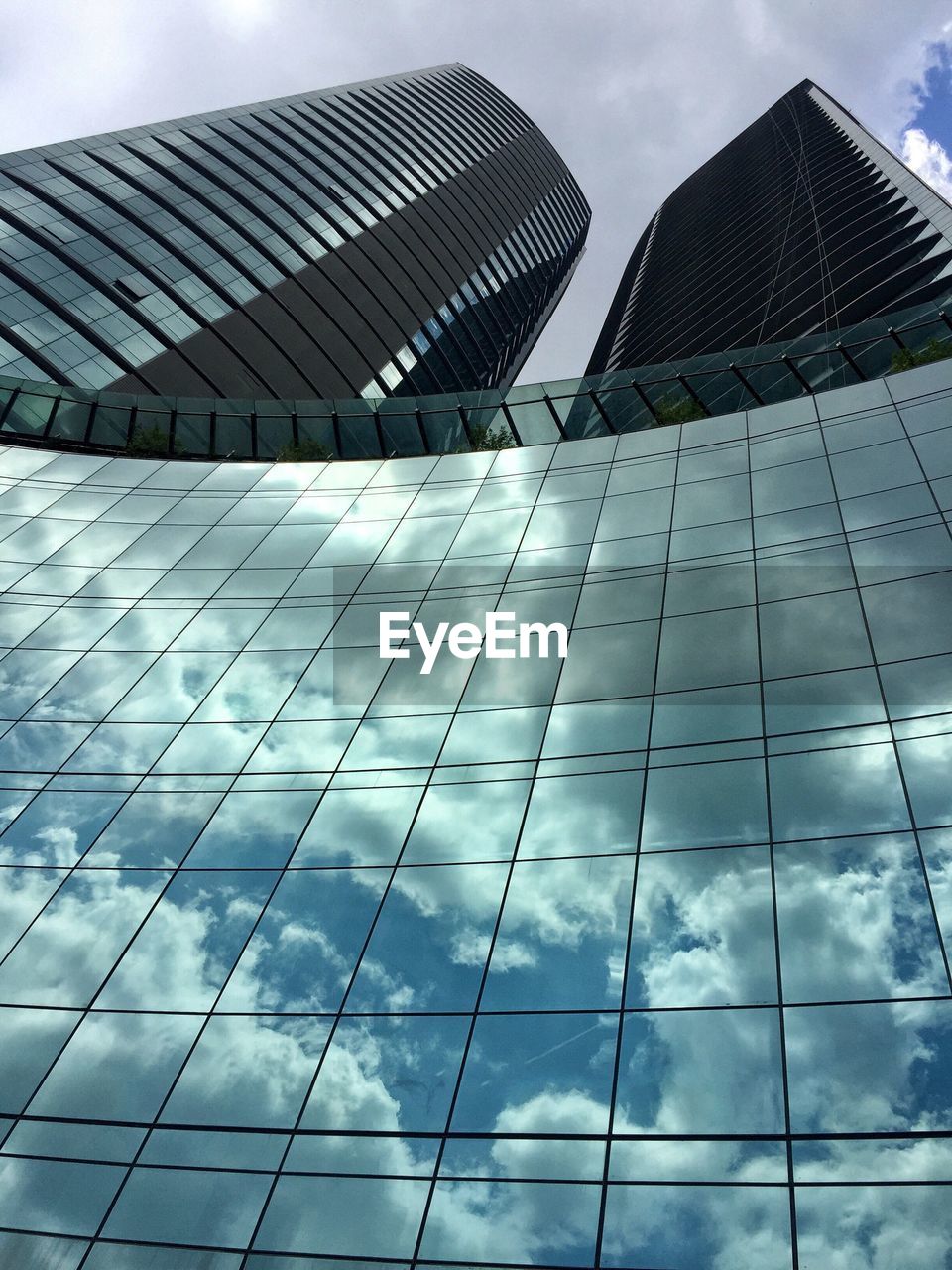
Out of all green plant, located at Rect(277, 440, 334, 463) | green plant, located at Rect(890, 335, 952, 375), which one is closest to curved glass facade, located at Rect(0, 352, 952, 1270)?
green plant, located at Rect(890, 335, 952, 375)

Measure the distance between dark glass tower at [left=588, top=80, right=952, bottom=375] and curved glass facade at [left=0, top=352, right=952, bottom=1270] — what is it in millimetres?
Answer: 25682

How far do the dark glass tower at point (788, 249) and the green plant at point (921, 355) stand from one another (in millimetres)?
16408

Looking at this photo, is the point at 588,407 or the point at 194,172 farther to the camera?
the point at 194,172

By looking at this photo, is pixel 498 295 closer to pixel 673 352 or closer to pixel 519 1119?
pixel 673 352

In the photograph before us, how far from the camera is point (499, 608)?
22125mm

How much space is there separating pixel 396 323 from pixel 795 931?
205 feet

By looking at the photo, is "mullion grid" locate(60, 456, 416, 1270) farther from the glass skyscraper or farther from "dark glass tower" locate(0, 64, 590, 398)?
"dark glass tower" locate(0, 64, 590, 398)

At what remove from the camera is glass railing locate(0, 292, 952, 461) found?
27312mm

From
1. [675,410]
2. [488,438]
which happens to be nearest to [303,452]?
[488,438]

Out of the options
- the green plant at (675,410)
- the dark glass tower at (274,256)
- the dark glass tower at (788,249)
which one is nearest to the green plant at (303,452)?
the green plant at (675,410)

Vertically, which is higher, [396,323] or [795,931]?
[795,931]

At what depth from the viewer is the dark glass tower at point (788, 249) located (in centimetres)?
4712

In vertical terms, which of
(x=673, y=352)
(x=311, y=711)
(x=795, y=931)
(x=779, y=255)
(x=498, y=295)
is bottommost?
(x=498, y=295)

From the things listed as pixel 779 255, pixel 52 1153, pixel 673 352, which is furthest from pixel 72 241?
pixel 52 1153
